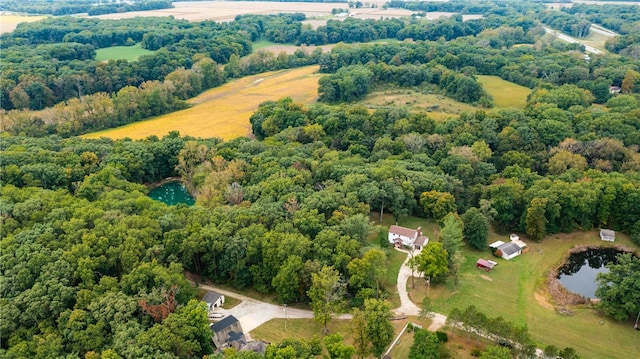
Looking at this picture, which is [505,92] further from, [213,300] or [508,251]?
[213,300]

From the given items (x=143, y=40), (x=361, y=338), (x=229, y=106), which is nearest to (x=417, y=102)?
(x=229, y=106)

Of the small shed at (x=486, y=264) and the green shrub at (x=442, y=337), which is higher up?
the green shrub at (x=442, y=337)

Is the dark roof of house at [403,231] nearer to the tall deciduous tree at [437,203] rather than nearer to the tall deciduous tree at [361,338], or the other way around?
the tall deciduous tree at [437,203]

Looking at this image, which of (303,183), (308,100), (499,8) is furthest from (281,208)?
(499,8)

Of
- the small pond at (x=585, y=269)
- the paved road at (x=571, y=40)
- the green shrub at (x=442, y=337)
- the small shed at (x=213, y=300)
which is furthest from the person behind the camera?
the paved road at (x=571, y=40)

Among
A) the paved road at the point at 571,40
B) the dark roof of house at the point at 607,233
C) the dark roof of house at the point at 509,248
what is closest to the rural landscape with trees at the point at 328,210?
the dark roof of house at the point at 607,233

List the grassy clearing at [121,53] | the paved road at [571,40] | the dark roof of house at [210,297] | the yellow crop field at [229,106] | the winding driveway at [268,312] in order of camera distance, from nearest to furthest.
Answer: the winding driveway at [268,312], the dark roof of house at [210,297], the yellow crop field at [229,106], the grassy clearing at [121,53], the paved road at [571,40]

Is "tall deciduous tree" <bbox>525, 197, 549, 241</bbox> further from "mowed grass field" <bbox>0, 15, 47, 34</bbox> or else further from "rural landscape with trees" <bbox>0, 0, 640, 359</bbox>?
"mowed grass field" <bbox>0, 15, 47, 34</bbox>

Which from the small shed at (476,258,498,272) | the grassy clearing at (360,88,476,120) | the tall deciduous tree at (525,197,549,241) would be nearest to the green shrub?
the small shed at (476,258,498,272)
